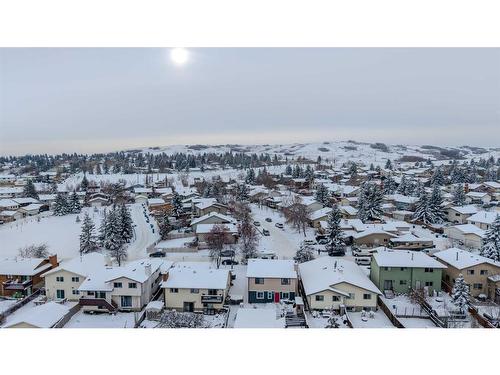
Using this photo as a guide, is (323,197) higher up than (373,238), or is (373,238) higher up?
(323,197)

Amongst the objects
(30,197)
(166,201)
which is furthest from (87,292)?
(30,197)

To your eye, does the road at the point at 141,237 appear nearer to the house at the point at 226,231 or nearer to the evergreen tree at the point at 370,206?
the house at the point at 226,231

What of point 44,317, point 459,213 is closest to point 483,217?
point 459,213

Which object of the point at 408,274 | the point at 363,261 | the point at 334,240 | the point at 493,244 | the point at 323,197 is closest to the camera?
the point at 408,274

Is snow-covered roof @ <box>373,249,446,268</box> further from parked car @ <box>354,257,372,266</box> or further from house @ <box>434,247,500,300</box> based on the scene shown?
parked car @ <box>354,257,372,266</box>

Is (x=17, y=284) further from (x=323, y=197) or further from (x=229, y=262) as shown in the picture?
(x=323, y=197)
